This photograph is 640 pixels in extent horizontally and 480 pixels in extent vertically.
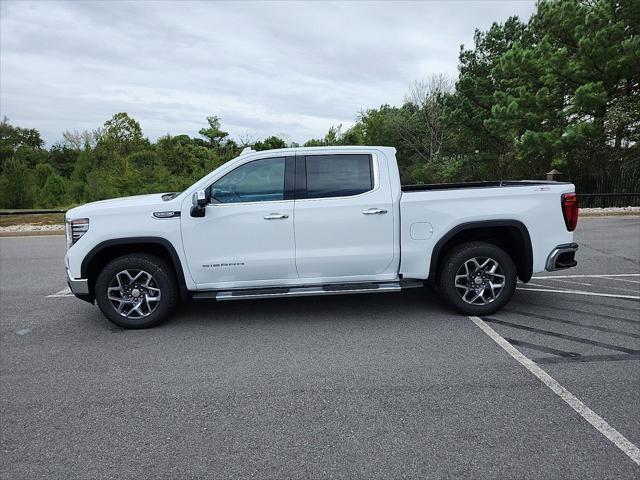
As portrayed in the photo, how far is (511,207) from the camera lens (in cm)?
498

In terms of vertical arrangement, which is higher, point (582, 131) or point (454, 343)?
point (582, 131)

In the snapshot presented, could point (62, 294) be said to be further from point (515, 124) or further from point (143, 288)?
point (515, 124)

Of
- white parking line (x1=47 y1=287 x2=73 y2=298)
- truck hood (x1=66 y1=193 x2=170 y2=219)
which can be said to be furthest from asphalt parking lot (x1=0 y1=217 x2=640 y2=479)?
truck hood (x1=66 y1=193 x2=170 y2=219)

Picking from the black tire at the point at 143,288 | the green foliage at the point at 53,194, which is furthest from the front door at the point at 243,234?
the green foliage at the point at 53,194

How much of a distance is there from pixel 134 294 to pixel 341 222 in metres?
2.38

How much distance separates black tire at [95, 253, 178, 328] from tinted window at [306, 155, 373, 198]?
1.79 meters

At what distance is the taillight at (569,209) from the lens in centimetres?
501

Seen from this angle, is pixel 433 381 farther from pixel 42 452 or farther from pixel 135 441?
pixel 42 452

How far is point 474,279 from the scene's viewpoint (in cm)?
508

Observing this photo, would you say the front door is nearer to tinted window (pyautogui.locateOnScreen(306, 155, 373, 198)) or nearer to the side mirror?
the side mirror

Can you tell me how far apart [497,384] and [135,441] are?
2.63 meters

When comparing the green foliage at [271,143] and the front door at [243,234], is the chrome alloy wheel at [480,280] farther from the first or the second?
the green foliage at [271,143]

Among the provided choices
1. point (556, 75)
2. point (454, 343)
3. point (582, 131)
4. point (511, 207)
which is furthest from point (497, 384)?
point (556, 75)

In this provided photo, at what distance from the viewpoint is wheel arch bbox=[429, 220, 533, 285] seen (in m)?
4.97
